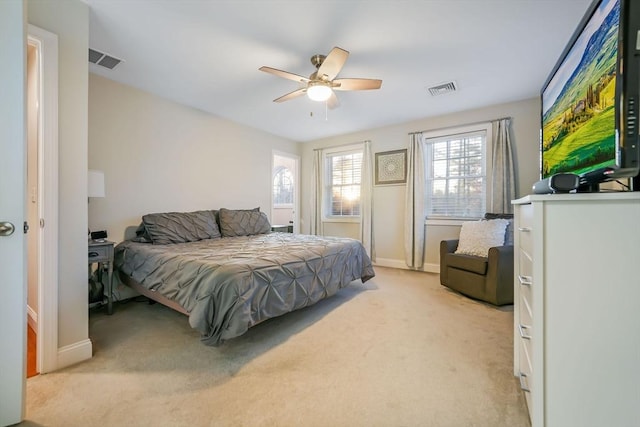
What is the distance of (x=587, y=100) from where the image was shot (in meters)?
1.12

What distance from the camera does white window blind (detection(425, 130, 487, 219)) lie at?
150 inches

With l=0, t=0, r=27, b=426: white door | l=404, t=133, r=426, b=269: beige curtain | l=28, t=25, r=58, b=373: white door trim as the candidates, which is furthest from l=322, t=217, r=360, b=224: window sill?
l=0, t=0, r=27, b=426: white door

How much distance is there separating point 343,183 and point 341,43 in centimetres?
316

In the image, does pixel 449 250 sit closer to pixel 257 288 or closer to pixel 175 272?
pixel 257 288

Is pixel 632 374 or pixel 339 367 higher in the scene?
pixel 632 374

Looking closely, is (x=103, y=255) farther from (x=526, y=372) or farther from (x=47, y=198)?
(x=526, y=372)

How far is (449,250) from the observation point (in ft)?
10.9

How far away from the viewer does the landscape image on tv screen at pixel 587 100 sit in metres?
0.95

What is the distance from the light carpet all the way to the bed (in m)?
0.25

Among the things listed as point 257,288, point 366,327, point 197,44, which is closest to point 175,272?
point 257,288

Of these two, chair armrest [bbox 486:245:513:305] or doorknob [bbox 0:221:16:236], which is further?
chair armrest [bbox 486:245:513:305]

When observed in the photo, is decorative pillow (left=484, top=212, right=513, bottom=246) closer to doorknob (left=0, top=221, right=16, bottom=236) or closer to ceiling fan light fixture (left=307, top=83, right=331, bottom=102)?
ceiling fan light fixture (left=307, top=83, right=331, bottom=102)

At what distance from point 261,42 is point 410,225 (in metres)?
3.29

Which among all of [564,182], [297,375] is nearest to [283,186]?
[297,375]
